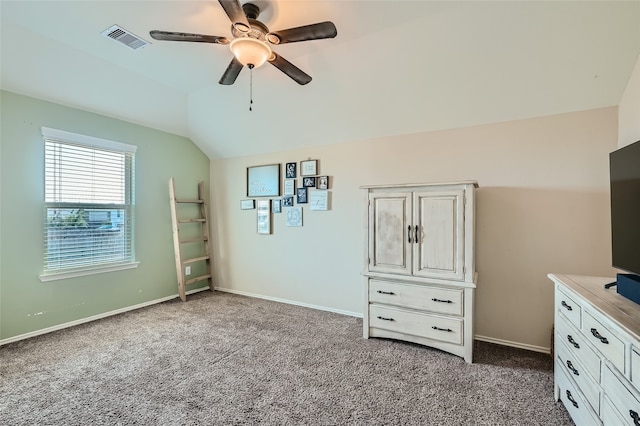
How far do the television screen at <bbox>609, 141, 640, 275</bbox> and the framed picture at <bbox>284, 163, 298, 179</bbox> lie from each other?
301 centimetres

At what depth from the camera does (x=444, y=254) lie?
2.48 meters

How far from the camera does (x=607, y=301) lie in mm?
1382

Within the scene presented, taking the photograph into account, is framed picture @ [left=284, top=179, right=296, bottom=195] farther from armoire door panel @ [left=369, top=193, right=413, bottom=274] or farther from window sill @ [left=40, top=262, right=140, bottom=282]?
window sill @ [left=40, top=262, right=140, bottom=282]

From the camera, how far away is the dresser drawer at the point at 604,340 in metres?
1.17

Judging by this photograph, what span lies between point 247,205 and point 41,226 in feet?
7.37

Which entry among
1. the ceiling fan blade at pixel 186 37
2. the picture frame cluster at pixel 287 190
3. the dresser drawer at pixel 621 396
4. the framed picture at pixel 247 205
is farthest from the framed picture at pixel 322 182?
the dresser drawer at pixel 621 396

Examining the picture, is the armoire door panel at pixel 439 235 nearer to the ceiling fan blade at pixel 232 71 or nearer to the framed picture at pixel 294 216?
the framed picture at pixel 294 216

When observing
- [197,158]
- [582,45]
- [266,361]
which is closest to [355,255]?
[266,361]

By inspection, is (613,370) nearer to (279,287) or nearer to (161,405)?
(161,405)

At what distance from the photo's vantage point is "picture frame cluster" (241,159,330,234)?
145 inches

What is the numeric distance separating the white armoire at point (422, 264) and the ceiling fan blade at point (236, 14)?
1.66 meters

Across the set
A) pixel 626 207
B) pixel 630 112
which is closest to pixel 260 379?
pixel 626 207

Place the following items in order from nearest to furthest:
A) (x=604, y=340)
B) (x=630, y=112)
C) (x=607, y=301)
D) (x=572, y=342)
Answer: (x=604, y=340)
(x=607, y=301)
(x=572, y=342)
(x=630, y=112)

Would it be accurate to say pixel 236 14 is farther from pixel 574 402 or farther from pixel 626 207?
pixel 574 402
